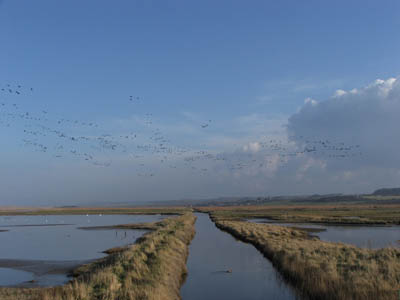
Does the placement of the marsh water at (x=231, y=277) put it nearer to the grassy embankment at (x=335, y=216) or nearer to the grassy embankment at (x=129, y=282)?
the grassy embankment at (x=129, y=282)

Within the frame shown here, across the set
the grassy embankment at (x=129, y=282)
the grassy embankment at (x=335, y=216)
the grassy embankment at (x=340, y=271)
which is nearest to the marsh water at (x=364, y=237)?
the grassy embankment at (x=340, y=271)

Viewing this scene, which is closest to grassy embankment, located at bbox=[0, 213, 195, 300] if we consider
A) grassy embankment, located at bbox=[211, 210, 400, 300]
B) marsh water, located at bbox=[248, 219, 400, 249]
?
grassy embankment, located at bbox=[211, 210, 400, 300]

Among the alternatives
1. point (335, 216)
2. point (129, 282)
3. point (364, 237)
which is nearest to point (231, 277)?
point (129, 282)

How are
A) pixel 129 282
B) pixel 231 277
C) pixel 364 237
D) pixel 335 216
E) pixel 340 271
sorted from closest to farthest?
pixel 129 282 → pixel 340 271 → pixel 231 277 → pixel 364 237 → pixel 335 216

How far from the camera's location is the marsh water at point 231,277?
58.0 feet

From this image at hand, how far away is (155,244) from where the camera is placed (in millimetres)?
27391

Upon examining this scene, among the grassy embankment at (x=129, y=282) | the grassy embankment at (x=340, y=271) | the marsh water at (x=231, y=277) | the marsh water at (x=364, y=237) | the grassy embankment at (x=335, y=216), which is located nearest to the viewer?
the grassy embankment at (x=340, y=271)

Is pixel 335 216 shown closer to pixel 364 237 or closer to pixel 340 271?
pixel 364 237

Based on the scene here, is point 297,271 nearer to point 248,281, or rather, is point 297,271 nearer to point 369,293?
point 248,281

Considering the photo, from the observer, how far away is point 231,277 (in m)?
21.5

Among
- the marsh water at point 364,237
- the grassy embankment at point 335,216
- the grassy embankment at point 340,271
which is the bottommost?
the grassy embankment at point 335,216

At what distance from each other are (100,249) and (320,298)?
25573 mm

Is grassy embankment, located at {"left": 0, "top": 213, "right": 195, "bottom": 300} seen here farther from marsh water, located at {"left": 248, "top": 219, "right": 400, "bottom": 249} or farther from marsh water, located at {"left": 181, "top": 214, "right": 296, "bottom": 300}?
marsh water, located at {"left": 248, "top": 219, "right": 400, "bottom": 249}

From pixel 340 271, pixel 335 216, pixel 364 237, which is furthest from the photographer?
pixel 335 216
